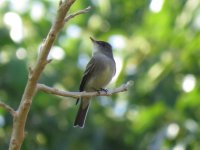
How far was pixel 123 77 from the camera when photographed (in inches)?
289

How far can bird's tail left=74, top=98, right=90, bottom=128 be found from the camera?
6062mm

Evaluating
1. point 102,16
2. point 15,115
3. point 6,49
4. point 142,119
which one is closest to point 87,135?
point 142,119

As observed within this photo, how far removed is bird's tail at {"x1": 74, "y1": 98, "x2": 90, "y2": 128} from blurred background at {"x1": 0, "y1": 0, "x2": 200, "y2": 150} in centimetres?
69

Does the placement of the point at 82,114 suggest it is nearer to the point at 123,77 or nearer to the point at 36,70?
the point at 123,77

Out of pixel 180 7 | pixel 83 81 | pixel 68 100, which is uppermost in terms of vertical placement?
pixel 180 7

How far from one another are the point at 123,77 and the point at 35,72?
419 centimetres

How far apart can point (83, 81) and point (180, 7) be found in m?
1.41

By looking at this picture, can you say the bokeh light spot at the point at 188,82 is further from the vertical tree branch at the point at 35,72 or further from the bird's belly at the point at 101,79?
the vertical tree branch at the point at 35,72

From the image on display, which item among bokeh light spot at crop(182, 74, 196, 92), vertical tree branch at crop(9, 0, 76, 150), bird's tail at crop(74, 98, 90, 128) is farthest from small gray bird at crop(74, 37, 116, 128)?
vertical tree branch at crop(9, 0, 76, 150)

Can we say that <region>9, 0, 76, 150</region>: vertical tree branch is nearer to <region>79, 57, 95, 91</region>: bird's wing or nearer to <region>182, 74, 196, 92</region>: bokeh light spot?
<region>79, 57, 95, 91</region>: bird's wing

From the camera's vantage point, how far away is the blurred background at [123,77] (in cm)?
690

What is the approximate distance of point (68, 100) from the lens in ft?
26.4

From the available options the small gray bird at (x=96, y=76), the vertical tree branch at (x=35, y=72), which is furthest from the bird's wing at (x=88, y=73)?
the vertical tree branch at (x=35, y=72)

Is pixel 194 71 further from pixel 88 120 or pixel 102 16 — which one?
pixel 102 16
